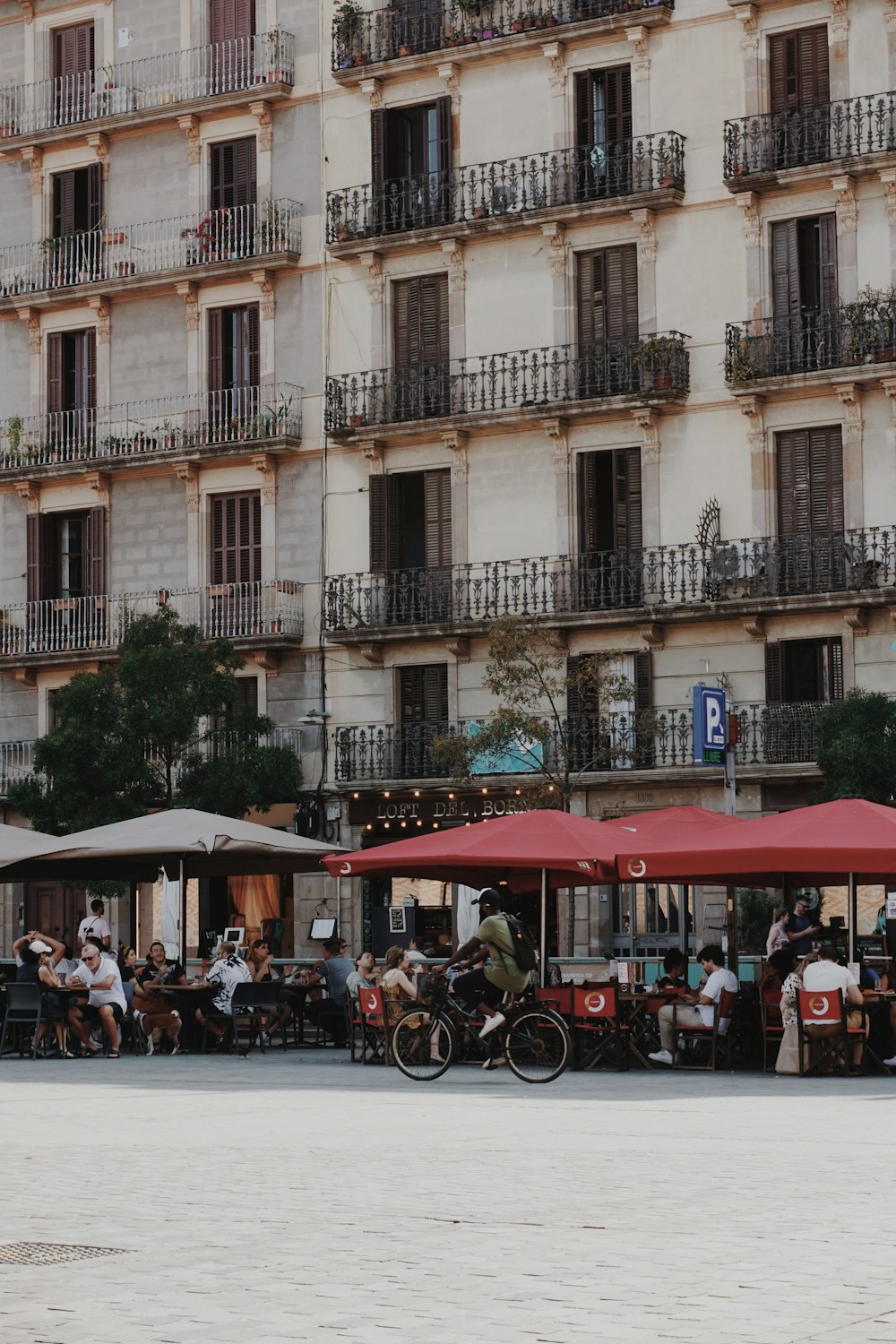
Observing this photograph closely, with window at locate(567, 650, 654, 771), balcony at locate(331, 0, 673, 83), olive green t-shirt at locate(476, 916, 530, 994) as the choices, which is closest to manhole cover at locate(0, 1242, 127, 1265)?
olive green t-shirt at locate(476, 916, 530, 994)

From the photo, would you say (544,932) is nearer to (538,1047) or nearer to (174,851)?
(538,1047)

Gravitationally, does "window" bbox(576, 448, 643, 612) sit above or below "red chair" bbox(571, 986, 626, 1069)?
above

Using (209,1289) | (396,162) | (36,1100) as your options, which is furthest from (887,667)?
(209,1289)

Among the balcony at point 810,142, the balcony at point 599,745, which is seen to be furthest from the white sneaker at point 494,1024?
the balcony at point 810,142

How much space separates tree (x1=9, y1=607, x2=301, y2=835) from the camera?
38.7m

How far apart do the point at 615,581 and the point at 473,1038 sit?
1743cm

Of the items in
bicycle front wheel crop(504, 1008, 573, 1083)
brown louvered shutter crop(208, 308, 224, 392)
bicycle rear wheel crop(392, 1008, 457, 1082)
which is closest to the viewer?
bicycle front wheel crop(504, 1008, 573, 1083)

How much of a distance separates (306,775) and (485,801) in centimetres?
390


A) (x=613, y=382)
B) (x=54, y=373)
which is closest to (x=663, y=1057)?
(x=613, y=382)

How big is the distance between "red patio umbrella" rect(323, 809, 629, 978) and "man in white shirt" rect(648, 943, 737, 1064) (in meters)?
1.39

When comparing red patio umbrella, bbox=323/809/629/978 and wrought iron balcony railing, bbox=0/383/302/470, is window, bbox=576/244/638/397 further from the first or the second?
red patio umbrella, bbox=323/809/629/978

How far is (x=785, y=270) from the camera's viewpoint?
37.5m

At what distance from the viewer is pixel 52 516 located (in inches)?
1780

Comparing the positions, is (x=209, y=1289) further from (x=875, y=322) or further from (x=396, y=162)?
(x=396, y=162)
